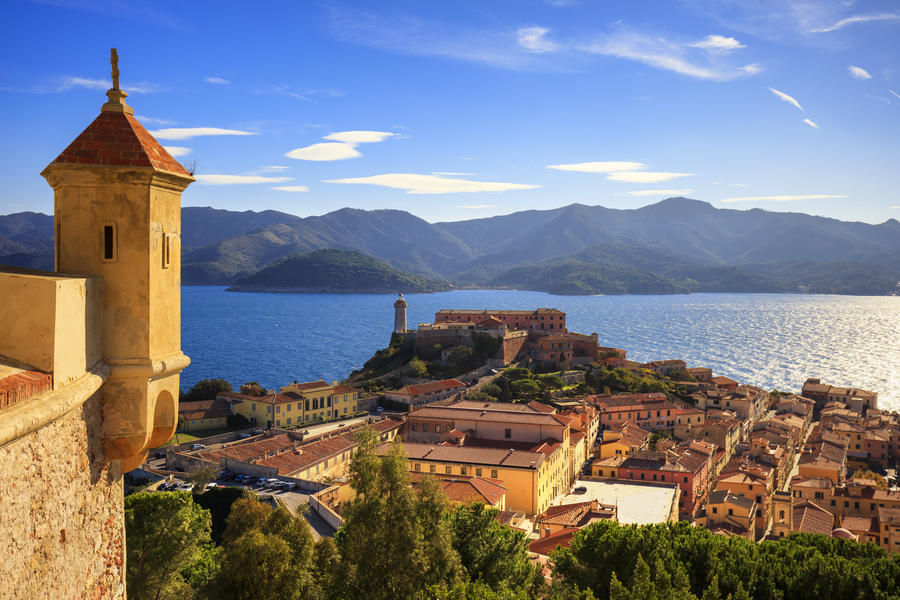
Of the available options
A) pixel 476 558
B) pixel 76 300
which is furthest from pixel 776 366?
pixel 76 300

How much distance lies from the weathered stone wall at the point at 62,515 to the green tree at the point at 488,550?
1138 cm

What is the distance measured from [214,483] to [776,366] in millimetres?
109392

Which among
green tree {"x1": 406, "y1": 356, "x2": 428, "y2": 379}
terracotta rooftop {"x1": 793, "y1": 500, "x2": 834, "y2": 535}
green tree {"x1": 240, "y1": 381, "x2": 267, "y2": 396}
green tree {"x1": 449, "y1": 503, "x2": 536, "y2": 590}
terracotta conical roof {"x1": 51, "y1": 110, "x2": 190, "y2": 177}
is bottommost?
terracotta rooftop {"x1": 793, "y1": 500, "x2": 834, "y2": 535}

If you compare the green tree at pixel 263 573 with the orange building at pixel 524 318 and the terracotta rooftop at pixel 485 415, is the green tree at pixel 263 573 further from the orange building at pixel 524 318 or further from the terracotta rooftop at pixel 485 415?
the orange building at pixel 524 318

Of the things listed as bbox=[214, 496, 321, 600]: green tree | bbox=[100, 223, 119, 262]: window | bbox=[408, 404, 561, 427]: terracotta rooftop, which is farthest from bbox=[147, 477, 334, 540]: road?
bbox=[100, 223, 119, 262]: window

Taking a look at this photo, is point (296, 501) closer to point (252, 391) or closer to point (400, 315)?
point (252, 391)

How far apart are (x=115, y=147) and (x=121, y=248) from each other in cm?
97

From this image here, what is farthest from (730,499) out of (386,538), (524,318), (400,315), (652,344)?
(652,344)

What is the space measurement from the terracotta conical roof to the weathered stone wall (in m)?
2.17

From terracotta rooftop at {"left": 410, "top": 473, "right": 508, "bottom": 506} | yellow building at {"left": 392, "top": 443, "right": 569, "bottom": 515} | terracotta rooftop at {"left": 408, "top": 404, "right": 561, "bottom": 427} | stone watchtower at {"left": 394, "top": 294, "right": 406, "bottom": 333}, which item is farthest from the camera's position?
stone watchtower at {"left": 394, "top": 294, "right": 406, "bottom": 333}

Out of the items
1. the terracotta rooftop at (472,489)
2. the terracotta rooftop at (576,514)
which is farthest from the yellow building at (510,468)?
the terracotta rooftop at (576,514)

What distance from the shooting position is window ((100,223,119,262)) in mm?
6176

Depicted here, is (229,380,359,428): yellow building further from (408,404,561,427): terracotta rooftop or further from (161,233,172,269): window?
(161,233,172,269): window

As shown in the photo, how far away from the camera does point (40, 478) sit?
4883mm
